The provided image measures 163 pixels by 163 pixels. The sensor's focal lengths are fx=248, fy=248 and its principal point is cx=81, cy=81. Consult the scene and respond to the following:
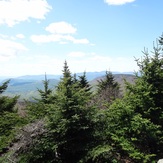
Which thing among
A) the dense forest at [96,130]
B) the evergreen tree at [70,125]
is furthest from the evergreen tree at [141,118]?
the evergreen tree at [70,125]

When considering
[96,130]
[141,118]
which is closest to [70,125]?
[96,130]

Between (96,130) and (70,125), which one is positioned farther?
(96,130)

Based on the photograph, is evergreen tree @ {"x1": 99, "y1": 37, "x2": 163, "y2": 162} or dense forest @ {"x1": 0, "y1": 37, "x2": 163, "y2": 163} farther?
evergreen tree @ {"x1": 99, "y1": 37, "x2": 163, "y2": 162}

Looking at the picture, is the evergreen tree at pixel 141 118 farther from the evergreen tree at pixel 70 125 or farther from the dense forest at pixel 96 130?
the evergreen tree at pixel 70 125

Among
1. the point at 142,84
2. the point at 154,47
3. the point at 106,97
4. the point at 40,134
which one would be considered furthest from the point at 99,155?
the point at 106,97

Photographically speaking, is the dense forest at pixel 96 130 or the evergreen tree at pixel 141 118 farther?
the evergreen tree at pixel 141 118

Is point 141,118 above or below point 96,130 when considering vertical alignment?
above

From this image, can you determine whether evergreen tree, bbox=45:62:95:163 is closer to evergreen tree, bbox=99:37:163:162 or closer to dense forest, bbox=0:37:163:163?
dense forest, bbox=0:37:163:163

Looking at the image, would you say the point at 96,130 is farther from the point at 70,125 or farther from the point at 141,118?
the point at 141,118

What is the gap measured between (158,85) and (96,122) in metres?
4.33

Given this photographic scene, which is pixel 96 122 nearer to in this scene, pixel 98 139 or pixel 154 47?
pixel 98 139

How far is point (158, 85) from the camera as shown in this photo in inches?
573

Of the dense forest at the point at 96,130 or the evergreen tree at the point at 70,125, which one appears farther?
the evergreen tree at the point at 70,125

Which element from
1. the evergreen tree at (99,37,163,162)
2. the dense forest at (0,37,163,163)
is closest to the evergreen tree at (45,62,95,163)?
the dense forest at (0,37,163,163)
